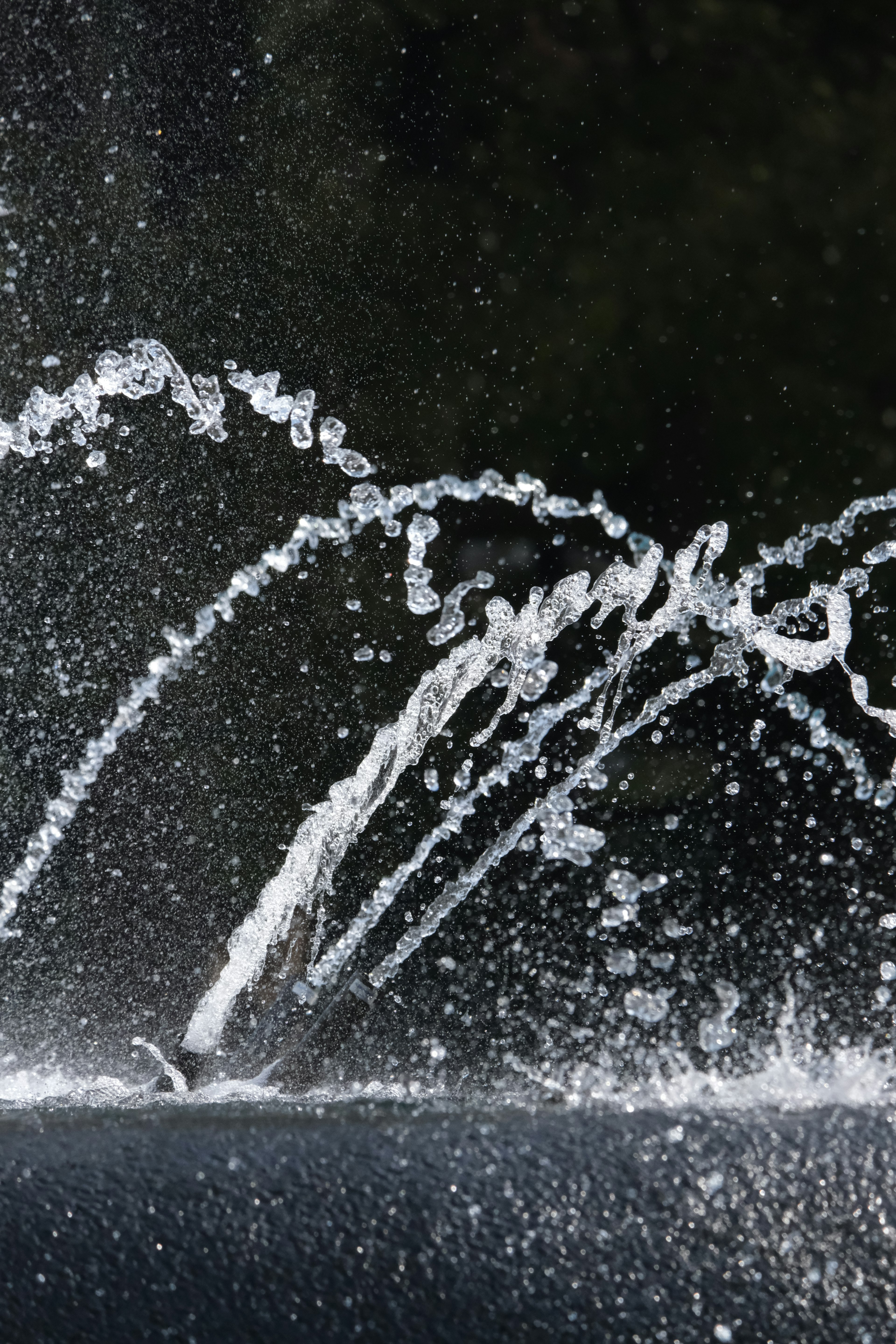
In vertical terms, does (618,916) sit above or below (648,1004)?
above

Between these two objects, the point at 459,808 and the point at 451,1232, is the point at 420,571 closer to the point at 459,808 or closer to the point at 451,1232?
the point at 459,808

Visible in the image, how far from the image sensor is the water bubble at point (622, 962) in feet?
9.38

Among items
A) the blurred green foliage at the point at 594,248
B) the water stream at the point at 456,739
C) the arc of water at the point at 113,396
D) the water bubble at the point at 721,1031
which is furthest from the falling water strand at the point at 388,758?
the water bubble at the point at 721,1031

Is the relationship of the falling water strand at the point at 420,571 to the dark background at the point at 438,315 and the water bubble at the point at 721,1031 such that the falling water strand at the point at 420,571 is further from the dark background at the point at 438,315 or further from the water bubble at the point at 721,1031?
the water bubble at the point at 721,1031

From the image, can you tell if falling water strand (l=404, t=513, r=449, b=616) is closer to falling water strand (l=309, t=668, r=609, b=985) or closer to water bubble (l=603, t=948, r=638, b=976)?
falling water strand (l=309, t=668, r=609, b=985)

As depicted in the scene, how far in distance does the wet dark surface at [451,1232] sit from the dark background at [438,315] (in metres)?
2.49

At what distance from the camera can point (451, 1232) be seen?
1.15 m

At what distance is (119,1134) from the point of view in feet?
4.12

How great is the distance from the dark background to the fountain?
26mm

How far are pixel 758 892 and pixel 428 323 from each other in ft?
7.57

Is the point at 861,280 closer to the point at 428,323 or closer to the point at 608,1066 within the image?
the point at 428,323

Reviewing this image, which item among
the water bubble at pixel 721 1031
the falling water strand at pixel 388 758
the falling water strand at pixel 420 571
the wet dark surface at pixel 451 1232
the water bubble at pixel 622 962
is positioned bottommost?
the wet dark surface at pixel 451 1232

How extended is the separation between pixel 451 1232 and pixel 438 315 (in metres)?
3.58

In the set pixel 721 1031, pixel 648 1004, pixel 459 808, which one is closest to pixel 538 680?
pixel 459 808
